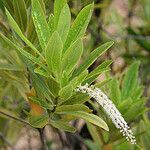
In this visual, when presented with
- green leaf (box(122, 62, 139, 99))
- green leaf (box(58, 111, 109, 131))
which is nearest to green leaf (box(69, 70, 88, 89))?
green leaf (box(58, 111, 109, 131))

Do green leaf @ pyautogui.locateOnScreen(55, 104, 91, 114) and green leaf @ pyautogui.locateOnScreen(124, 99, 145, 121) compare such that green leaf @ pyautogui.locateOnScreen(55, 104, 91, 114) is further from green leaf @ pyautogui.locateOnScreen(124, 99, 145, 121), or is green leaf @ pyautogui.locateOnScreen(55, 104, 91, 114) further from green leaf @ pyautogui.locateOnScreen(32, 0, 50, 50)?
green leaf @ pyautogui.locateOnScreen(124, 99, 145, 121)

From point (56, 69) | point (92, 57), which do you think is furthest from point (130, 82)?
point (56, 69)

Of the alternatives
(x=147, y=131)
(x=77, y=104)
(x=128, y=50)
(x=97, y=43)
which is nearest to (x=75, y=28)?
(x=77, y=104)

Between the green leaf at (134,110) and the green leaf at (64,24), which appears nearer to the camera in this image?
the green leaf at (64,24)

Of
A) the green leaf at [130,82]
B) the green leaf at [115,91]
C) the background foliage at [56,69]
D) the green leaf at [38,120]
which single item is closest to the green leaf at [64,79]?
the background foliage at [56,69]

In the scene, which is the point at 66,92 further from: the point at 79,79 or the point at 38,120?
the point at 38,120

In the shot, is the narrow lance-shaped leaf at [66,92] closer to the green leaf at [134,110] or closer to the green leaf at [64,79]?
the green leaf at [64,79]

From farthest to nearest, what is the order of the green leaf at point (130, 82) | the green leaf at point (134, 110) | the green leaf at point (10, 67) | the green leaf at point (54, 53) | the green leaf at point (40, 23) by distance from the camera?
the green leaf at point (130, 82), the green leaf at point (134, 110), the green leaf at point (10, 67), the green leaf at point (40, 23), the green leaf at point (54, 53)
